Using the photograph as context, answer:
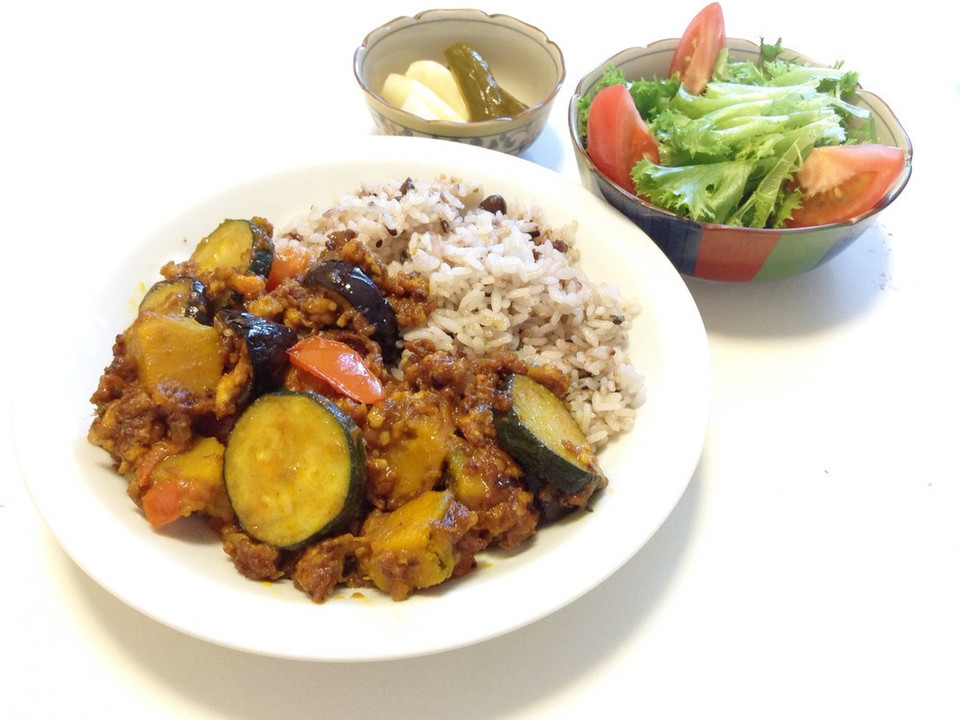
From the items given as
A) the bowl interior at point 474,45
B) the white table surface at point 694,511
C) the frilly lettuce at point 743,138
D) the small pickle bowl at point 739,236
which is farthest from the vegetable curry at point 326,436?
the bowl interior at point 474,45

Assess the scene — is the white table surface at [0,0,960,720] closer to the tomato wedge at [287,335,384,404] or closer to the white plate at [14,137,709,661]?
the white plate at [14,137,709,661]

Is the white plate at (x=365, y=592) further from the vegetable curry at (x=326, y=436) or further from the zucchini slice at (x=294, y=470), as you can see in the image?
the zucchini slice at (x=294, y=470)

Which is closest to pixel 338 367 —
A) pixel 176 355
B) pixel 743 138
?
pixel 176 355

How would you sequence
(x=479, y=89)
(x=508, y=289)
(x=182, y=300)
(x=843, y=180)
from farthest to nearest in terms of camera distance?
(x=479, y=89) → (x=843, y=180) → (x=508, y=289) → (x=182, y=300)

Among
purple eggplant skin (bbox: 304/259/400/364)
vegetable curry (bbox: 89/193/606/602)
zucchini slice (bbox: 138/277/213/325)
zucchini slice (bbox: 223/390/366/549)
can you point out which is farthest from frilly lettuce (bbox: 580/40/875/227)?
zucchini slice (bbox: 138/277/213/325)

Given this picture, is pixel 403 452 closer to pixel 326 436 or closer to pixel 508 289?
pixel 326 436

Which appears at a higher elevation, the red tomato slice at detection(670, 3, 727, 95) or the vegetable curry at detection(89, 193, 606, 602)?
the red tomato slice at detection(670, 3, 727, 95)

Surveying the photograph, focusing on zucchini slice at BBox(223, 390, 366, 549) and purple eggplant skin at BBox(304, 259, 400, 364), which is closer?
zucchini slice at BBox(223, 390, 366, 549)
